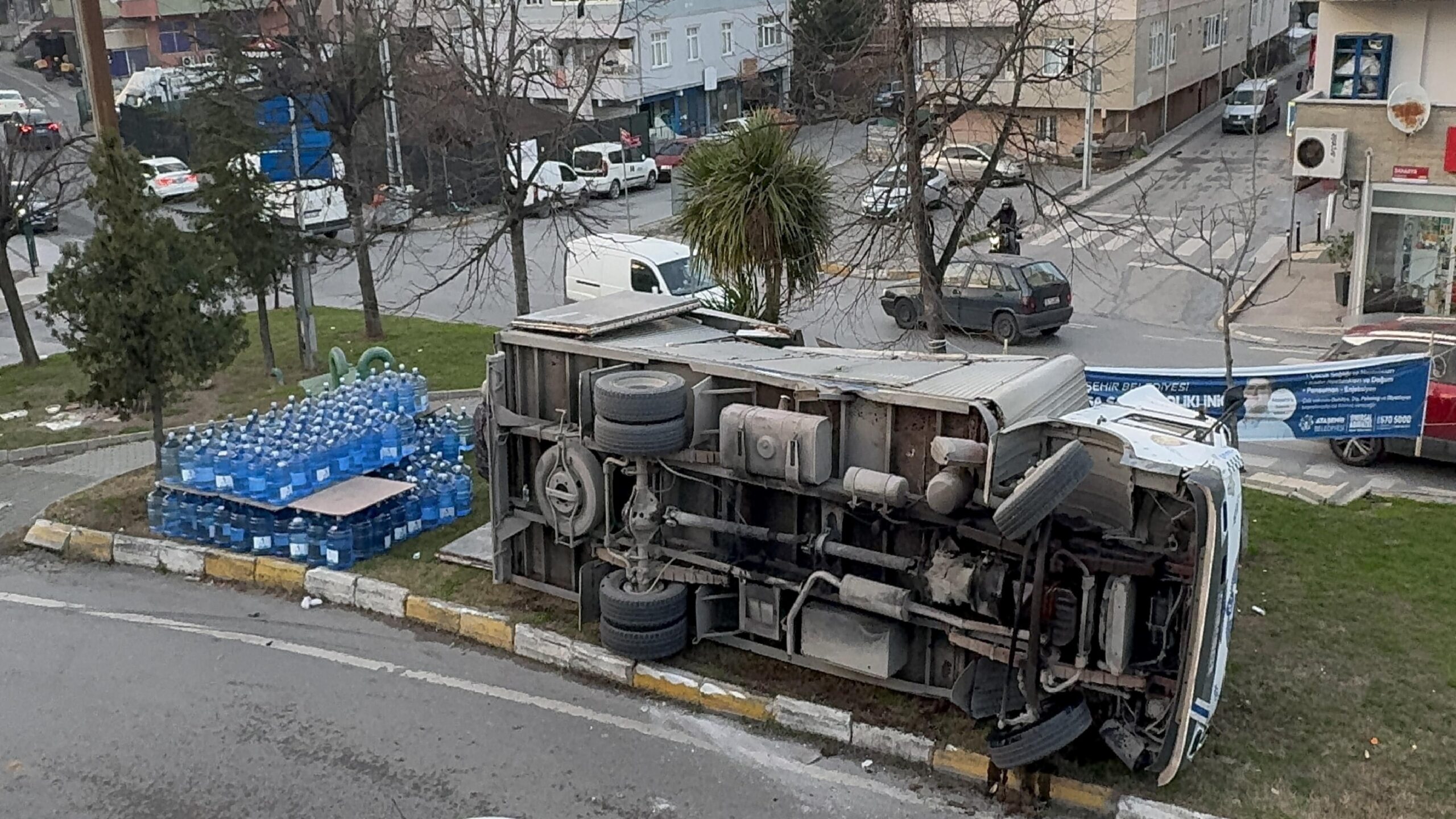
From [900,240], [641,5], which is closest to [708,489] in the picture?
[900,240]

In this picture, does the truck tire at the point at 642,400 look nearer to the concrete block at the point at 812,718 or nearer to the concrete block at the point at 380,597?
the concrete block at the point at 812,718

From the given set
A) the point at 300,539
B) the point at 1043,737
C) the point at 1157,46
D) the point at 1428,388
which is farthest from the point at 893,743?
the point at 1157,46

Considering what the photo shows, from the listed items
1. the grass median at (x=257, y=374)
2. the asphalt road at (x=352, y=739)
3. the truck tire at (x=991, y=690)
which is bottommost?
the asphalt road at (x=352, y=739)

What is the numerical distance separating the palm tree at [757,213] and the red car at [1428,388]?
616 cm

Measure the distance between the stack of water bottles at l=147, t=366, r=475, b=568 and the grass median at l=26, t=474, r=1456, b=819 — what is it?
318 mm

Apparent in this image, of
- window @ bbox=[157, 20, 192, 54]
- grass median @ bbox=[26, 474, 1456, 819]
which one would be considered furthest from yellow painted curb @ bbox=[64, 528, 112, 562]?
window @ bbox=[157, 20, 192, 54]

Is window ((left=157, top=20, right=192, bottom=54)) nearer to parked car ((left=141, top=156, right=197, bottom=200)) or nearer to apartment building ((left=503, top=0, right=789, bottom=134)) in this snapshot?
parked car ((left=141, top=156, right=197, bottom=200))

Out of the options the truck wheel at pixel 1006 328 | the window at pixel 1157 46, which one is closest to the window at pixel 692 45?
the window at pixel 1157 46

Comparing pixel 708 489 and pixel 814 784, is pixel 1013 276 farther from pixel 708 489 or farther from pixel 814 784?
pixel 814 784

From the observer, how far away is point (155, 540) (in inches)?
482

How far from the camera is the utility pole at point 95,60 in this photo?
565 inches

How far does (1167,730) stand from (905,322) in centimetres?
1564

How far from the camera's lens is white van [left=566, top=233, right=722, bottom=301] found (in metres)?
22.7

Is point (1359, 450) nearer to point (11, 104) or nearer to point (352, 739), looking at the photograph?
point (352, 739)
